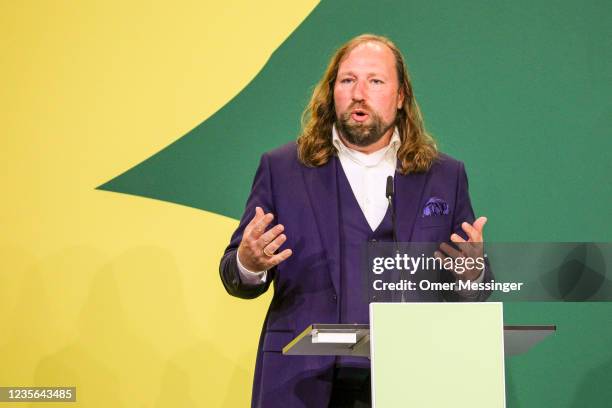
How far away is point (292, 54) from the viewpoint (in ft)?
16.1

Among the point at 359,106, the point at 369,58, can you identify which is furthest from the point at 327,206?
the point at 369,58

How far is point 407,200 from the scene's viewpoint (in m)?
3.84

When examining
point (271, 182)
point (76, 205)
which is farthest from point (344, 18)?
point (76, 205)

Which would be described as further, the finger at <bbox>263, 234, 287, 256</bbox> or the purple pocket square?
the purple pocket square

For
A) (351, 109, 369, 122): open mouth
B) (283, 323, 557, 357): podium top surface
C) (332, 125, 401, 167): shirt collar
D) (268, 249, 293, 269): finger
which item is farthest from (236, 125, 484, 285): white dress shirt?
(283, 323, 557, 357): podium top surface

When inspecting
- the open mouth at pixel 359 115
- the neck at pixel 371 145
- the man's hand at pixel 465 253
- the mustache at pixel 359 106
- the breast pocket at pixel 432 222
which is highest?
the mustache at pixel 359 106

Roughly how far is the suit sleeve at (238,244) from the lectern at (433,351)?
84 cm

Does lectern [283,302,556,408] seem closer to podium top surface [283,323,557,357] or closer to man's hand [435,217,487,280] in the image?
podium top surface [283,323,557,357]

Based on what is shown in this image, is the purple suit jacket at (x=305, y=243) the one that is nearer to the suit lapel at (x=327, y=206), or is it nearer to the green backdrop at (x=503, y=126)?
the suit lapel at (x=327, y=206)

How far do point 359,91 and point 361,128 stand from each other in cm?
16

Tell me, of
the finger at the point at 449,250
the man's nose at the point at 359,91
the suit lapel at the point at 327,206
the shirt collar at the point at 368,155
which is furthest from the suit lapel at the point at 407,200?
the finger at the point at 449,250

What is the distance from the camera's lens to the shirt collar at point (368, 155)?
405 cm

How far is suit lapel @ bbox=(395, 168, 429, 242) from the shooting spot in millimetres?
3734

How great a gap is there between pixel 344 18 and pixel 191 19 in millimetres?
817
